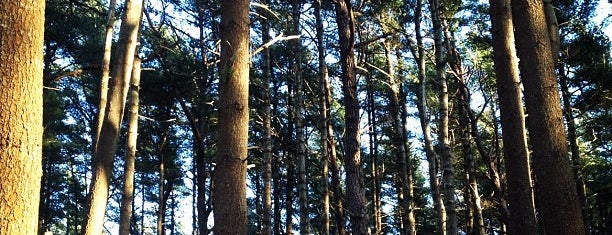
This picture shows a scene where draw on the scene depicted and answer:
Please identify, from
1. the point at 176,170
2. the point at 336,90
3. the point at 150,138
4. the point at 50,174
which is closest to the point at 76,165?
the point at 50,174

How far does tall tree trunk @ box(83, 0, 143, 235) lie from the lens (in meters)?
6.34

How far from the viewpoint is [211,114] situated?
1669 cm

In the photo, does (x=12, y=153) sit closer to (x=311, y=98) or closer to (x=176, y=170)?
(x=311, y=98)

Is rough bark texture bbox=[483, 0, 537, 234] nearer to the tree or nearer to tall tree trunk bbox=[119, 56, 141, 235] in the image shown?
the tree

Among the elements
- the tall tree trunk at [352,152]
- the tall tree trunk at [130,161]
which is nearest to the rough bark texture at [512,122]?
the tall tree trunk at [352,152]

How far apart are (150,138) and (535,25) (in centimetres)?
1786

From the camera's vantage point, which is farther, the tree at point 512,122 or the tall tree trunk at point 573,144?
the tall tree trunk at point 573,144

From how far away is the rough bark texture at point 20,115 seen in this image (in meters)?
2.47

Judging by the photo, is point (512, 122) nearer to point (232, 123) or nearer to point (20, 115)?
point (232, 123)

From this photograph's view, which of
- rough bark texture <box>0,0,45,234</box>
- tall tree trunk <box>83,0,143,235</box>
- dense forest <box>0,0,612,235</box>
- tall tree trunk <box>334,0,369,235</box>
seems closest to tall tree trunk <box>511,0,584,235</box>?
dense forest <box>0,0,612,235</box>

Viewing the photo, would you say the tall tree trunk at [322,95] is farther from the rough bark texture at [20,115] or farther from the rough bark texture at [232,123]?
the rough bark texture at [20,115]

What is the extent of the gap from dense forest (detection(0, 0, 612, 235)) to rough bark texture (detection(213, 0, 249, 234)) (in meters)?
0.01

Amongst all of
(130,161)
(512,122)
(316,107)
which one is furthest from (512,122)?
(316,107)

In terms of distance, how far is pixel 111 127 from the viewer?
267 inches
